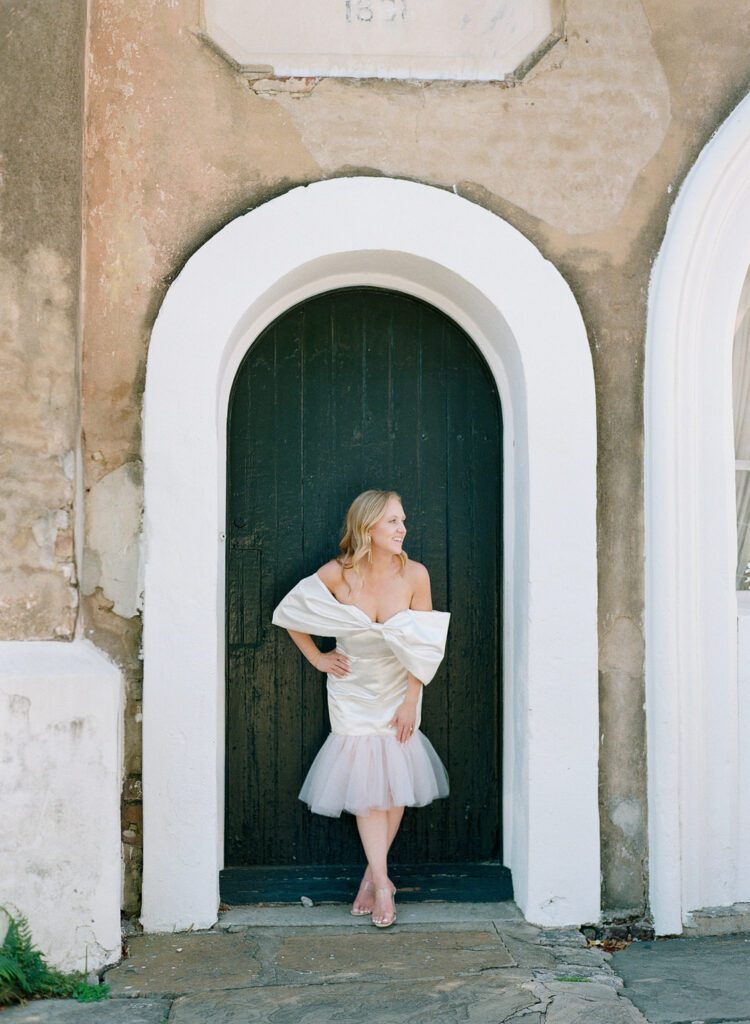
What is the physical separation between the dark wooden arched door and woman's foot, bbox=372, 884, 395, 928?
0.41 meters

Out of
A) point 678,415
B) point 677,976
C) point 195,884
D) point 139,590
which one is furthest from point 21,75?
point 677,976

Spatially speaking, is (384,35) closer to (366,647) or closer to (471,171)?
(471,171)

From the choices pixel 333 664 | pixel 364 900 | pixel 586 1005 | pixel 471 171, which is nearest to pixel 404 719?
pixel 333 664

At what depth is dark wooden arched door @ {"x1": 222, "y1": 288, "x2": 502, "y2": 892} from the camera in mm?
4531

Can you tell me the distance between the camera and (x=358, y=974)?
12.1ft

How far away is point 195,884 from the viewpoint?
408cm

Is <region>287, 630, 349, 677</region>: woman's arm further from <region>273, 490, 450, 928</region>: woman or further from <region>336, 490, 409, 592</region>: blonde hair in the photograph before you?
<region>336, 490, 409, 592</region>: blonde hair

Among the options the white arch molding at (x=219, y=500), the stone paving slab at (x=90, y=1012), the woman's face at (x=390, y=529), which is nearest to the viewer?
the stone paving slab at (x=90, y=1012)

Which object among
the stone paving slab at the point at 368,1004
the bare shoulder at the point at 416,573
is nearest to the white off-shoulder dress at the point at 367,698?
the bare shoulder at the point at 416,573

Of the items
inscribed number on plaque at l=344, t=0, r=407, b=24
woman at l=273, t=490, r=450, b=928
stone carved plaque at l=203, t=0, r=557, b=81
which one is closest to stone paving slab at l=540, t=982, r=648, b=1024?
woman at l=273, t=490, r=450, b=928

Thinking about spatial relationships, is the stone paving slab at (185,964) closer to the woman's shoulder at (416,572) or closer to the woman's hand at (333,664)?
the woman's hand at (333,664)

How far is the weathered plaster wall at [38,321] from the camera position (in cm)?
374

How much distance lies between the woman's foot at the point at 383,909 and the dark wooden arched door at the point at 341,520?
0.41 metres

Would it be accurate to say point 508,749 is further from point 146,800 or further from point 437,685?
point 146,800
